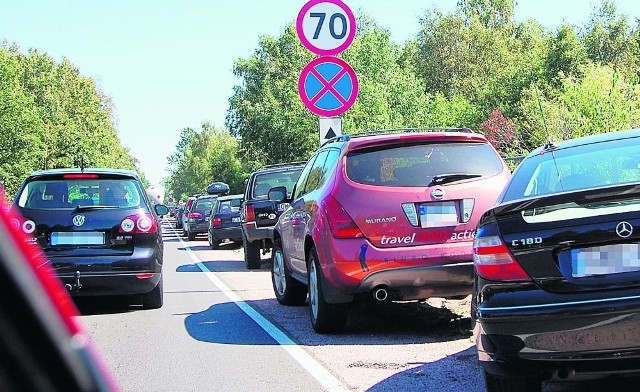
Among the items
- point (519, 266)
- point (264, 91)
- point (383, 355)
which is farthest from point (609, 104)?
point (264, 91)

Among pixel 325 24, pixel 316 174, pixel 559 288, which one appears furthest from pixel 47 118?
pixel 559 288

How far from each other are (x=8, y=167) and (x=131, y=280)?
56569 mm

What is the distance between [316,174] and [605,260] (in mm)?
4948

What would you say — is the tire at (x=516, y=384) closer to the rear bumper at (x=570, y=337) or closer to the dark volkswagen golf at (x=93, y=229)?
the rear bumper at (x=570, y=337)

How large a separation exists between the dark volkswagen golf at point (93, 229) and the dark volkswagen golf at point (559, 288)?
5596 millimetres

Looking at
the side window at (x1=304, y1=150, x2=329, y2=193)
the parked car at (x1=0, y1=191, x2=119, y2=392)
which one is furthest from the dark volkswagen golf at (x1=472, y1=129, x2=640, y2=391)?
the side window at (x1=304, y1=150, x2=329, y2=193)

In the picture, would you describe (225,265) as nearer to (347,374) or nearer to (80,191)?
(80,191)

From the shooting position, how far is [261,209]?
16.0 metres

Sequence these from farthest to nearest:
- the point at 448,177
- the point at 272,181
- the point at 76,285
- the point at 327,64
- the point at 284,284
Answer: the point at 272,181, the point at 327,64, the point at 284,284, the point at 76,285, the point at 448,177

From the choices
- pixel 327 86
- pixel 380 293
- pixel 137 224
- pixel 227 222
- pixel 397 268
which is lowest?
pixel 227 222

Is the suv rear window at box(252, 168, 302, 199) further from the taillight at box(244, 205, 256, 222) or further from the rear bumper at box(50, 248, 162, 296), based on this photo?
the rear bumper at box(50, 248, 162, 296)

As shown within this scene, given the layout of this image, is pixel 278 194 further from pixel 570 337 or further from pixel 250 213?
pixel 570 337

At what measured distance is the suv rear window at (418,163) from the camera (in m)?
7.75

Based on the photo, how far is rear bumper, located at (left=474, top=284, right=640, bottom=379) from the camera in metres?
4.39
